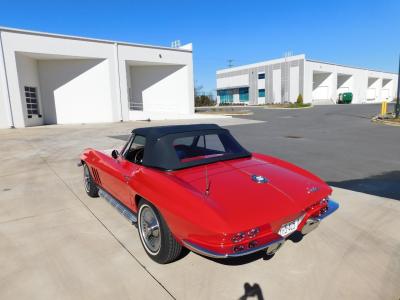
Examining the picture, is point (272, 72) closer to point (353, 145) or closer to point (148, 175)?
point (353, 145)

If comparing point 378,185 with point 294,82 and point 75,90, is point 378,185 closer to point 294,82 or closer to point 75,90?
point 75,90

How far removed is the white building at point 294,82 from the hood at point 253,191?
52.5 metres

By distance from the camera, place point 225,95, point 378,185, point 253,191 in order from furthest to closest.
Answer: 1. point 225,95
2. point 378,185
3. point 253,191

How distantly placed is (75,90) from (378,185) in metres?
22.0

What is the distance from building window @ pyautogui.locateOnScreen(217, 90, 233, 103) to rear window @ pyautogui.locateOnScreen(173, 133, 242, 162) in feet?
220

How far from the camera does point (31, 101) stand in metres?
20.5

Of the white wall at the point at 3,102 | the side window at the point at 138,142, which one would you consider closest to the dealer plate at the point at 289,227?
the side window at the point at 138,142

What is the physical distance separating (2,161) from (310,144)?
31.7 feet

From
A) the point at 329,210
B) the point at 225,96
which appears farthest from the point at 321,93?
the point at 329,210

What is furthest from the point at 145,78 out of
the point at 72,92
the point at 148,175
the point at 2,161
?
the point at 148,175

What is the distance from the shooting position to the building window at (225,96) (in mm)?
70000

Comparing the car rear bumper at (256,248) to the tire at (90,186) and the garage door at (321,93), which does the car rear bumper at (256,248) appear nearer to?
the tire at (90,186)

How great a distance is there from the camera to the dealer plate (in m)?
2.46

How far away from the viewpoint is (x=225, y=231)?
214 centimetres
